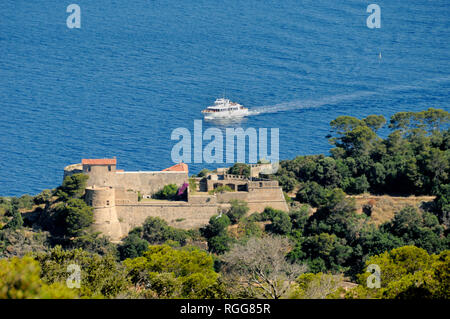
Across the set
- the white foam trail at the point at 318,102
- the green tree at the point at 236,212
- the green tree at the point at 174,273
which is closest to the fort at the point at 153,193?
the green tree at the point at 236,212

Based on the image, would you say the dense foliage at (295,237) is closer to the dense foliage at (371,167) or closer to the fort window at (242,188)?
the dense foliage at (371,167)

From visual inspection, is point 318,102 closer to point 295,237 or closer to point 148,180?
point 148,180

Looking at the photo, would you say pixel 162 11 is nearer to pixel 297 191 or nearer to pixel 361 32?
pixel 361 32

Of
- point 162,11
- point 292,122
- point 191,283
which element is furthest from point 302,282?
point 162,11

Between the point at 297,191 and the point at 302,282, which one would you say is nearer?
the point at 302,282

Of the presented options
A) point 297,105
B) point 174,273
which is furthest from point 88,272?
point 297,105
